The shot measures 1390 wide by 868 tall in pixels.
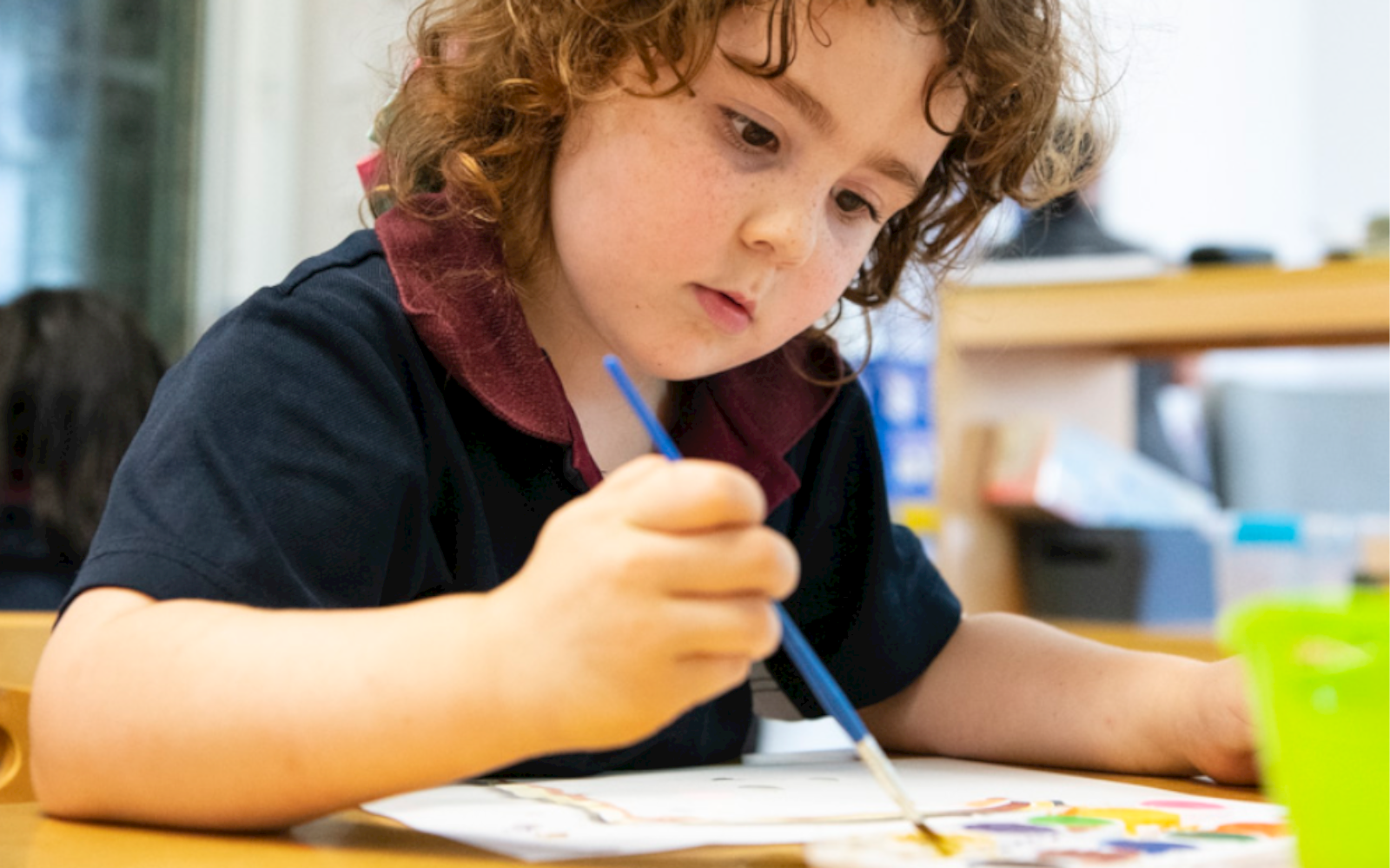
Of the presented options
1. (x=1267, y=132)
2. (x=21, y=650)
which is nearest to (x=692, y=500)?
(x=21, y=650)

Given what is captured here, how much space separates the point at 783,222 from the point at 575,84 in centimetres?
13

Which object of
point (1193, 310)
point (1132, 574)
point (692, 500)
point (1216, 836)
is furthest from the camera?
point (1132, 574)

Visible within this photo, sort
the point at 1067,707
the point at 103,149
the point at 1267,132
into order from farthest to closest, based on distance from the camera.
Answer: the point at 1267,132
the point at 103,149
the point at 1067,707

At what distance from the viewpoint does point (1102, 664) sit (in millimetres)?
734

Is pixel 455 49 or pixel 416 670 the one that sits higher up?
pixel 455 49

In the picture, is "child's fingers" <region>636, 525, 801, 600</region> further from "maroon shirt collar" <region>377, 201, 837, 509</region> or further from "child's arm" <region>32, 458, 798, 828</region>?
"maroon shirt collar" <region>377, 201, 837, 509</region>

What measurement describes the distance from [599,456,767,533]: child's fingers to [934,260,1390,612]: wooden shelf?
1180 mm

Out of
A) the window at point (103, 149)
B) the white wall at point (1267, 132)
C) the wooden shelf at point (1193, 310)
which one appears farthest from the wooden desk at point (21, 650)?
the white wall at point (1267, 132)

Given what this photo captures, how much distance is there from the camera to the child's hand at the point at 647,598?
0.35 metres

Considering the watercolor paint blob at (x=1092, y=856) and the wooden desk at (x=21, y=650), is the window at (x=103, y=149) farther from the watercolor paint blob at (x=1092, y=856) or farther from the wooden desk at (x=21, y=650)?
the watercolor paint blob at (x=1092, y=856)

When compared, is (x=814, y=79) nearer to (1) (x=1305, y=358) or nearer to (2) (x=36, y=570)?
(2) (x=36, y=570)

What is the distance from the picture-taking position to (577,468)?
0.66 metres

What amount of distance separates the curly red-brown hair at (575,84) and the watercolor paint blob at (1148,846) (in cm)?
33

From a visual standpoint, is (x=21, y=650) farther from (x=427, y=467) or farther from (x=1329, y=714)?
(x=1329, y=714)
